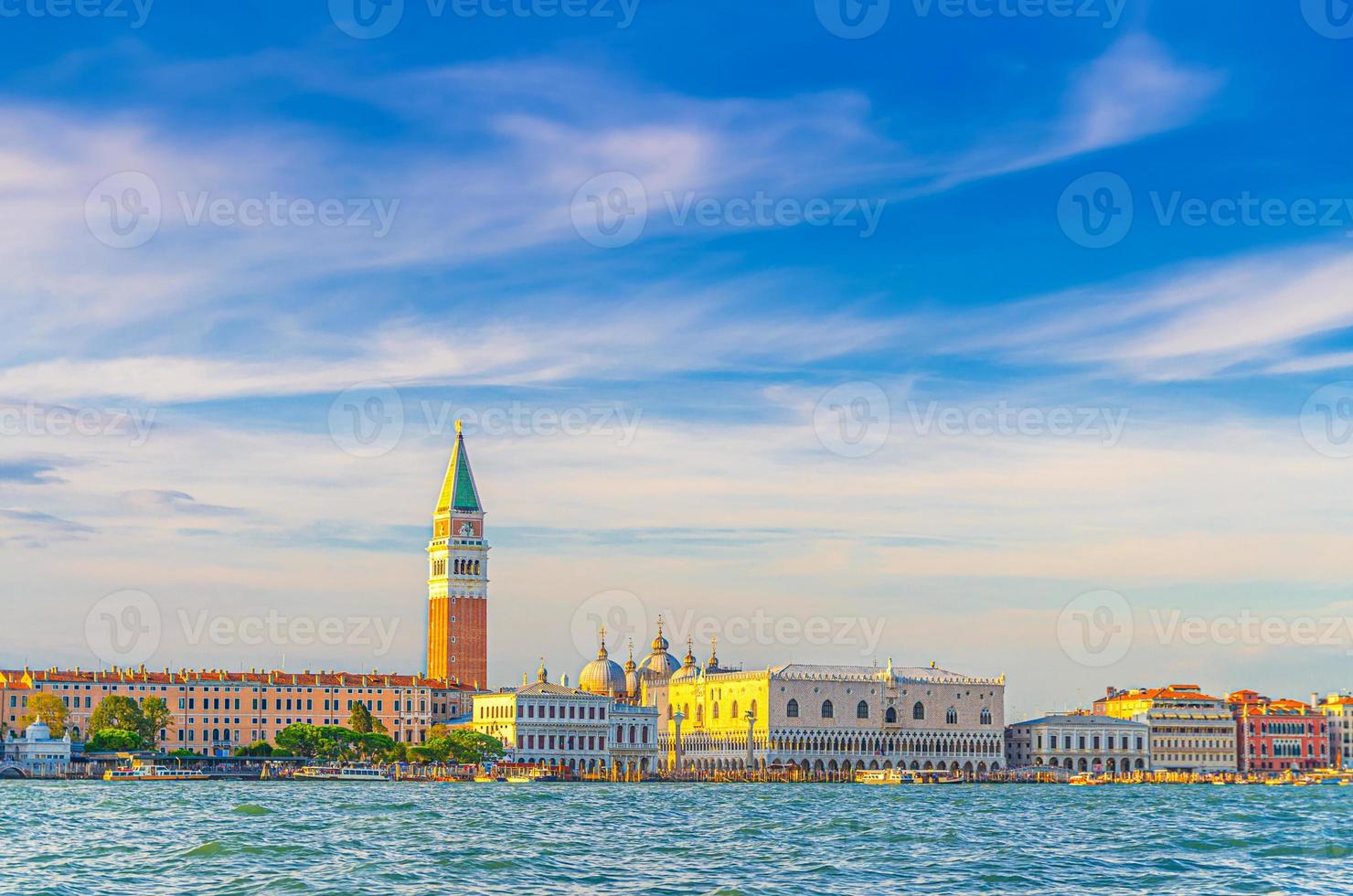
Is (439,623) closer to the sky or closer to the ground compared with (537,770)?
closer to the sky

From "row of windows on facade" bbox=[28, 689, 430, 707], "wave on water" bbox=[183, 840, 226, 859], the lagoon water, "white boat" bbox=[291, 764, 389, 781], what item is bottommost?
"white boat" bbox=[291, 764, 389, 781]

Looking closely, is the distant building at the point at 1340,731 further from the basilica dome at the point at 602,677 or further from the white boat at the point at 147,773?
the white boat at the point at 147,773

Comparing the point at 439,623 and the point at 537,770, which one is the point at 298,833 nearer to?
the point at 537,770

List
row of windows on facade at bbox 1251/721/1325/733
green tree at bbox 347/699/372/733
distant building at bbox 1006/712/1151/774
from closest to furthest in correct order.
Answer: green tree at bbox 347/699/372/733 → distant building at bbox 1006/712/1151/774 → row of windows on facade at bbox 1251/721/1325/733

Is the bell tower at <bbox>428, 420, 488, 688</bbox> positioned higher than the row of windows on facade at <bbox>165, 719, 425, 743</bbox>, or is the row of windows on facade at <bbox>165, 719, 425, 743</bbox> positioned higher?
the bell tower at <bbox>428, 420, 488, 688</bbox>

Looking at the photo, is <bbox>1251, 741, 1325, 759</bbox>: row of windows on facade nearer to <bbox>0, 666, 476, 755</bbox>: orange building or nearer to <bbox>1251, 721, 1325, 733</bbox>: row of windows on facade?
<bbox>1251, 721, 1325, 733</bbox>: row of windows on facade

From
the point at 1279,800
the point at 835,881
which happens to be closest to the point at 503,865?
the point at 835,881

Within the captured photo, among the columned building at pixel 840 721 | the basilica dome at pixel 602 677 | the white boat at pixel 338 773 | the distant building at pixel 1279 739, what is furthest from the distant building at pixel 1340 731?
the white boat at pixel 338 773

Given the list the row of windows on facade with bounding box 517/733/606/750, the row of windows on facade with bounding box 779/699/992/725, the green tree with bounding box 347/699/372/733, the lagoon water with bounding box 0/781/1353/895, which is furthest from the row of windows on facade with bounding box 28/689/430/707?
the lagoon water with bounding box 0/781/1353/895
